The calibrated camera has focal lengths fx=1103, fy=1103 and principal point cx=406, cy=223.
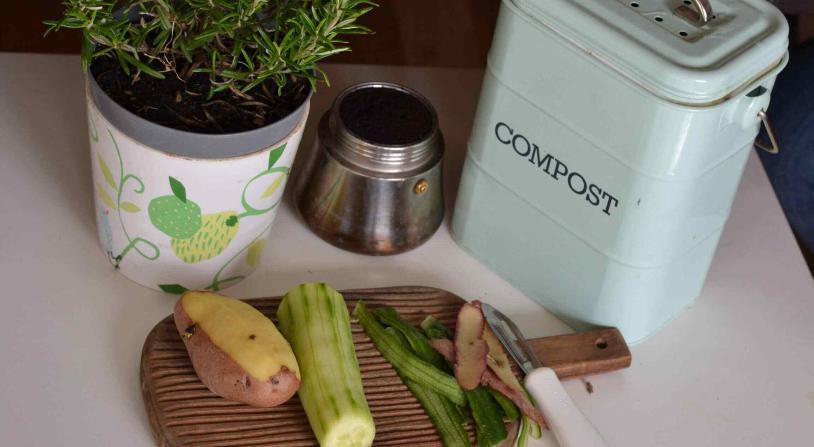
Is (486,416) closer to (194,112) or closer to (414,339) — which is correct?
(414,339)

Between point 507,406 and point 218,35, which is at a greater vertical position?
A: point 218,35

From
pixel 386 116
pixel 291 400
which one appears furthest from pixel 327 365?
pixel 386 116

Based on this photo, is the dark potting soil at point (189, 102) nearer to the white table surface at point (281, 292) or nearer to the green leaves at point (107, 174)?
the green leaves at point (107, 174)

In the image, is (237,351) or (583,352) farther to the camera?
(583,352)

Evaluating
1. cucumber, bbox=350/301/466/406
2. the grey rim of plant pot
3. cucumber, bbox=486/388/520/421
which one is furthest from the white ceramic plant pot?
cucumber, bbox=486/388/520/421

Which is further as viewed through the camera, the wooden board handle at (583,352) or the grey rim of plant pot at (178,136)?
the wooden board handle at (583,352)

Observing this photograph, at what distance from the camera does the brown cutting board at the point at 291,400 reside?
30.6 inches

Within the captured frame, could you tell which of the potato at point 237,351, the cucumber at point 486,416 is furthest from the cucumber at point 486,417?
the potato at point 237,351

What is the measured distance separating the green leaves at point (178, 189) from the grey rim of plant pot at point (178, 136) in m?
0.03

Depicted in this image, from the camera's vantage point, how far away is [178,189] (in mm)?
801

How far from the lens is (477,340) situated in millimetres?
863

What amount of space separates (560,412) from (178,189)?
12.9 inches

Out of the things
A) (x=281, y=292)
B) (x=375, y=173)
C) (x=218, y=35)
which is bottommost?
(x=281, y=292)

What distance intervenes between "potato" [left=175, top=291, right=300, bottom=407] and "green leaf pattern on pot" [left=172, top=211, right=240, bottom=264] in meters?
0.05
